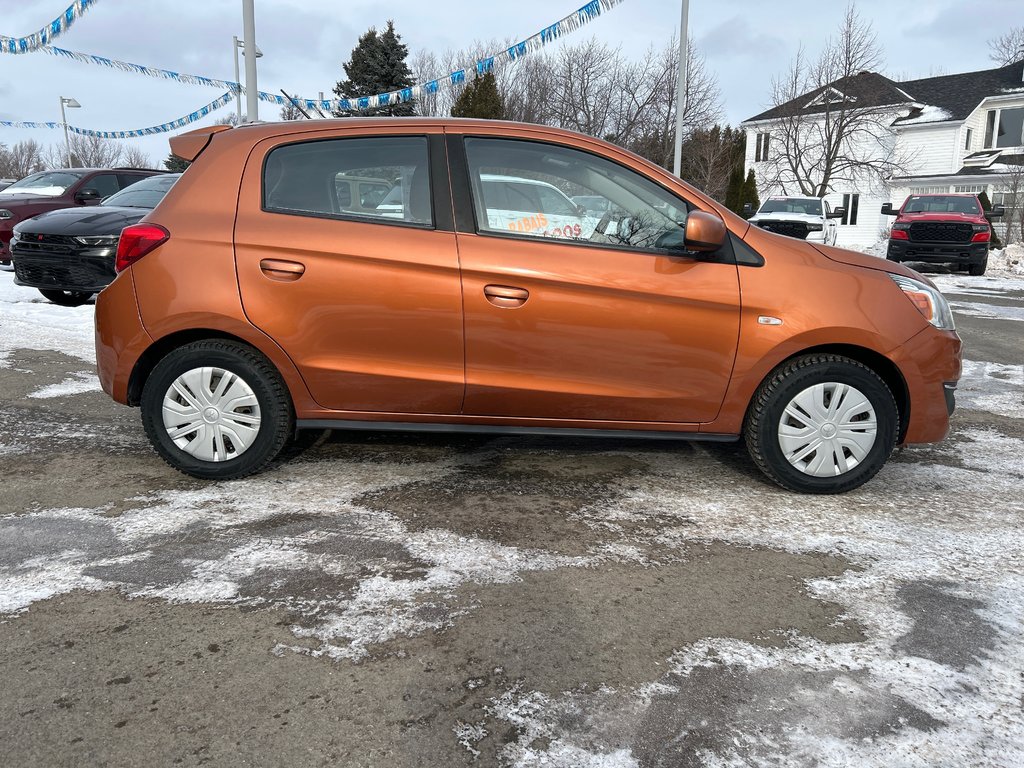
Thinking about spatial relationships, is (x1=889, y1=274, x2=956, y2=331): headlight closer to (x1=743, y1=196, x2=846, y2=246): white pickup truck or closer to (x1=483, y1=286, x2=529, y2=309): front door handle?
(x1=483, y1=286, x2=529, y2=309): front door handle

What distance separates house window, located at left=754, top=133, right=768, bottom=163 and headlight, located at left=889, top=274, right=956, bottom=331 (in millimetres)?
39644

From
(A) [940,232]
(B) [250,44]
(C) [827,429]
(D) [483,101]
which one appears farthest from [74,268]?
(D) [483,101]

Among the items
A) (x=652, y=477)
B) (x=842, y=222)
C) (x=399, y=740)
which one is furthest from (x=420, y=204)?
(x=842, y=222)

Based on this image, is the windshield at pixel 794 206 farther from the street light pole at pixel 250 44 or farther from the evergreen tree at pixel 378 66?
the evergreen tree at pixel 378 66

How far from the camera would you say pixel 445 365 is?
382 cm

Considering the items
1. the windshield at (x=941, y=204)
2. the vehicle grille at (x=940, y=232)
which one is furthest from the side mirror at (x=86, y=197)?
the windshield at (x=941, y=204)

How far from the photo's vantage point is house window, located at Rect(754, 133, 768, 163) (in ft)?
133

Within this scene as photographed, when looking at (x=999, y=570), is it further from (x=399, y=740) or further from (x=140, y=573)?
(x=140, y=573)

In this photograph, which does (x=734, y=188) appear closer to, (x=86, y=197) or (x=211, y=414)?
(x=86, y=197)

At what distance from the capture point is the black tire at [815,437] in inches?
150

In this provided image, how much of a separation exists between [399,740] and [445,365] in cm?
202

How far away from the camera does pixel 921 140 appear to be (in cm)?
3806

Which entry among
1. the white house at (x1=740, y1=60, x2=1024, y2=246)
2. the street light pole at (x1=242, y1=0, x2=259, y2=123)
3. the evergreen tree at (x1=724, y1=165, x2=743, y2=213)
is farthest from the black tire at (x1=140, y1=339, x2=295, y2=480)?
the white house at (x1=740, y1=60, x2=1024, y2=246)

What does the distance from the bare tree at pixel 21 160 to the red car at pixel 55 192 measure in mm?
67397
